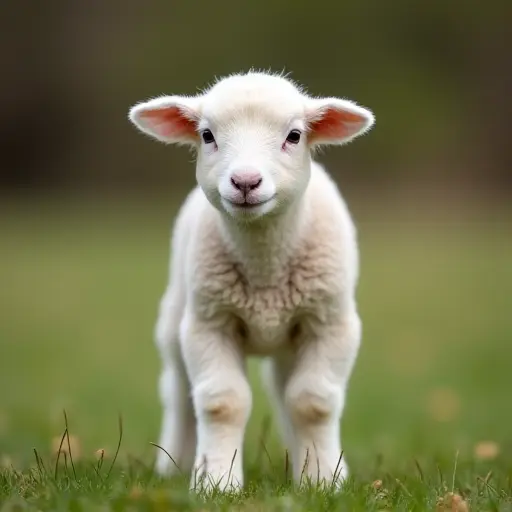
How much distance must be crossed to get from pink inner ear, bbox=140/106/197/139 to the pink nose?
802mm

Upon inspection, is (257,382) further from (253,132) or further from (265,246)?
(253,132)

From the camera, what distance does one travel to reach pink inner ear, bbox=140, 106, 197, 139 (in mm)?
6121

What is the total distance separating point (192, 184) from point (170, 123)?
25512 millimetres

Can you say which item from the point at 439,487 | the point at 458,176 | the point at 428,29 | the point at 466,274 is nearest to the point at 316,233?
the point at 439,487

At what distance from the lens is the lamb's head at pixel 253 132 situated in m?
5.50

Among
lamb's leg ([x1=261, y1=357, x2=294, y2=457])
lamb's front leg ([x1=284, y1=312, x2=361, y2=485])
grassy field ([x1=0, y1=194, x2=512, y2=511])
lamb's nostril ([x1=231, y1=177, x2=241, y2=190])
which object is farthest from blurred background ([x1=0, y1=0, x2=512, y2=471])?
lamb's nostril ([x1=231, y1=177, x2=241, y2=190])

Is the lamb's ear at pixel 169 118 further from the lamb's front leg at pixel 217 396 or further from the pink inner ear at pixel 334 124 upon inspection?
the lamb's front leg at pixel 217 396

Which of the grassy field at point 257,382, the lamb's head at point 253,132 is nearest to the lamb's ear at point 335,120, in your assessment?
the lamb's head at point 253,132

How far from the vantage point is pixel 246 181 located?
538 centimetres

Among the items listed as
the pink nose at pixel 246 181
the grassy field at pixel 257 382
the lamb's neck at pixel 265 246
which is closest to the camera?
the grassy field at pixel 257 382

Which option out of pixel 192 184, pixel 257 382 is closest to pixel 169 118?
pixel 257 382

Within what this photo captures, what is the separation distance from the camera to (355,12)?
121ft

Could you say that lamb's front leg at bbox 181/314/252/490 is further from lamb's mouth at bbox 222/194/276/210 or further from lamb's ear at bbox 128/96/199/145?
lamb's ear at bbox 128/96/199/145

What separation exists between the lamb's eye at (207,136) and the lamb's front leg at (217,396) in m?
0.89
